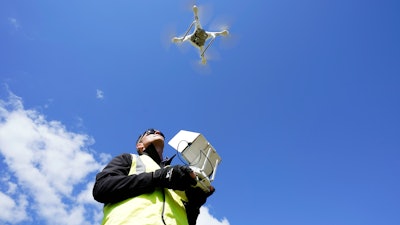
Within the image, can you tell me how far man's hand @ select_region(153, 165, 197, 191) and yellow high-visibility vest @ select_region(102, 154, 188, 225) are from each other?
0.15m

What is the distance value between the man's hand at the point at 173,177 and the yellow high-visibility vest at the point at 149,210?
0.15m

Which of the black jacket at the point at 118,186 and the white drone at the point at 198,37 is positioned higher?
the white drone at the point at 198,37

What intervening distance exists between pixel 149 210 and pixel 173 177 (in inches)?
11.7

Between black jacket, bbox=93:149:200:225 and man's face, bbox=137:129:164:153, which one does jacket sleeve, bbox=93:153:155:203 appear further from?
man's face, bbox=137:129:164:153

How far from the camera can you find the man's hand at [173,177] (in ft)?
7.23

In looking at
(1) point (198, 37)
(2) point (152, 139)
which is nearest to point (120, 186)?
(2) point (152, 139)

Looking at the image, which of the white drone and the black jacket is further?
the white drone

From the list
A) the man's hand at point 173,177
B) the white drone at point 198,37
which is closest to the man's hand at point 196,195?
the man's hand at point 173,177

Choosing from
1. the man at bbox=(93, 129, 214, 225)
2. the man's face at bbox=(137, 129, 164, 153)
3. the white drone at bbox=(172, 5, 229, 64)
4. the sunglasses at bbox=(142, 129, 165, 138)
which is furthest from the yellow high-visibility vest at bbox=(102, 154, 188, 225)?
the white drone at bbox=(172, 5, 229, 64)

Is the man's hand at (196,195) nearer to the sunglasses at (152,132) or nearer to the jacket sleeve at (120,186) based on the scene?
the jacket sleeve at (120,186)

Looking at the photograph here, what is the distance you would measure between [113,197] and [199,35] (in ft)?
27.5

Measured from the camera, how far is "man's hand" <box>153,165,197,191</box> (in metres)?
2.20

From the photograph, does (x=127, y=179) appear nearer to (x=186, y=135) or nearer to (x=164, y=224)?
(x=164, y=224)

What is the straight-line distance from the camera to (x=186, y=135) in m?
3.78
